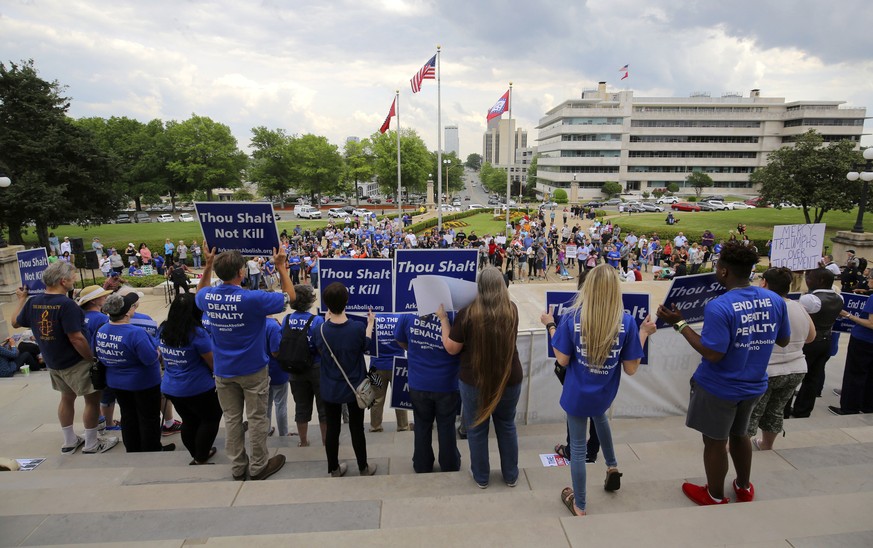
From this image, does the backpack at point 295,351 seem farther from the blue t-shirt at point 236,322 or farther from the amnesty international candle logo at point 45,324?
the amnesty international candle logo at point 45,324

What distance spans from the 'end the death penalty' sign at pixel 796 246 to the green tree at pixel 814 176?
28.4 m

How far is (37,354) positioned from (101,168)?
2619cm

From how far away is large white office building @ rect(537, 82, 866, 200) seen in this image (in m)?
79.4

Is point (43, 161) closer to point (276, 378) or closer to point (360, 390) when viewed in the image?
point (276, 378)

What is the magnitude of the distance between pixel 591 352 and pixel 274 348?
3.36 meters

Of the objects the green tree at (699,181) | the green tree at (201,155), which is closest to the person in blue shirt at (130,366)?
the green tree at (201,155)

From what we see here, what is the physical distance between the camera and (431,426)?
406 cm

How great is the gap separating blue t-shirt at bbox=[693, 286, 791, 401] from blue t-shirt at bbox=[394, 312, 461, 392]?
183 centimetres

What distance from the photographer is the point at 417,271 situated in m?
5.44

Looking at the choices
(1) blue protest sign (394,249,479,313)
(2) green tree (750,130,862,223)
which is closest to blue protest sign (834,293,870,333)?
(1) blue protest sign (394,249,479,313)

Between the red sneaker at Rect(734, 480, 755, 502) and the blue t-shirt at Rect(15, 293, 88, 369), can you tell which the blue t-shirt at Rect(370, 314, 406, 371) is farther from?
the red sneaker at Rect(734, 480, 755, 502)

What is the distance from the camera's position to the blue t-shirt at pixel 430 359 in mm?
3773

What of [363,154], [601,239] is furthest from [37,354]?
[363,154]

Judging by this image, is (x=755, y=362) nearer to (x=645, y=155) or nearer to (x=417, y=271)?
(x=417, y=271)
